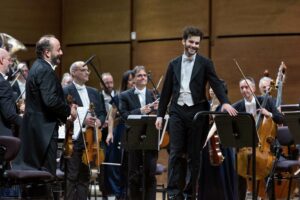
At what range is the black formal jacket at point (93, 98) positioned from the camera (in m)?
7.27

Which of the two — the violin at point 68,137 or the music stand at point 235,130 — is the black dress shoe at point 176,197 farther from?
the violin at point 68,137

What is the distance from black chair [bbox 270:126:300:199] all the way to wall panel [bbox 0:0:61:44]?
16.9ft

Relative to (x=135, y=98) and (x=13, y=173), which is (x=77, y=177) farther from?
(x=13, y=173)

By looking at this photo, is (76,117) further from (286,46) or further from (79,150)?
(286,46)

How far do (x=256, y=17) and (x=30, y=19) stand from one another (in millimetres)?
3796

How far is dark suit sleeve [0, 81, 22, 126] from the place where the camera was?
5.94 metres

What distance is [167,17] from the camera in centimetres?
1043

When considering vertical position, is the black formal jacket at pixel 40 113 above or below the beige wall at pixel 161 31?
below

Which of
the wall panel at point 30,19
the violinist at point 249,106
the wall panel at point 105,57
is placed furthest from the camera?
the wall panel at point 30,19

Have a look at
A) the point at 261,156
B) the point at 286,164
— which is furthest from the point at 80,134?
the point at 286,164

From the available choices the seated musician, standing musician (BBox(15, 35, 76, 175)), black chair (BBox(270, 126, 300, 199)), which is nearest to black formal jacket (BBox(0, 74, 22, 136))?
standing musician (BBox(15, 35, 76, 175))

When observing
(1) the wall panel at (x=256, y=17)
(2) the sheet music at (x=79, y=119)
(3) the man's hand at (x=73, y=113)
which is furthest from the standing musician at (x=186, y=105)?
(1) the wall panel at (x=256, y=17)

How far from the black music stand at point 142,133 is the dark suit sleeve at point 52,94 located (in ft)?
2.99

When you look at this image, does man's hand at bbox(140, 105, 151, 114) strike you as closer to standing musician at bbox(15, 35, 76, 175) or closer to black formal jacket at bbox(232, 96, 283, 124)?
black formal jacket at bbox(232, 96, 283, 124)
